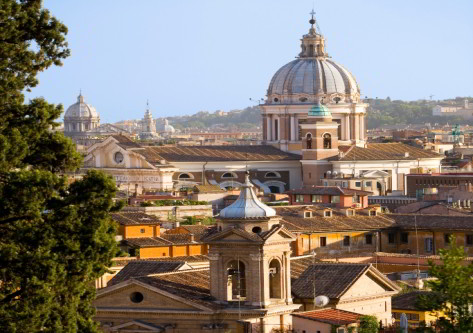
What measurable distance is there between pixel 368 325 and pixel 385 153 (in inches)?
2323

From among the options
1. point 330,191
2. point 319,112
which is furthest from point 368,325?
point 319,112

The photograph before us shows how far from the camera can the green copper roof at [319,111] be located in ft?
300

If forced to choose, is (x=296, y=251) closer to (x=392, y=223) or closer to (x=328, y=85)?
(x=392, y=223)

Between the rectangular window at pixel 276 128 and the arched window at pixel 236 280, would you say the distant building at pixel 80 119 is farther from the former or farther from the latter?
the arched window at pixel 236 280

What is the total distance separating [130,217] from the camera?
173 feet

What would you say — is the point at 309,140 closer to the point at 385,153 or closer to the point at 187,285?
the point at 385,153

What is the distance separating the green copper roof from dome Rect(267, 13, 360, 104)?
299cm

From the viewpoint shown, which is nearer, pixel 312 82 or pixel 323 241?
pixel 323 241

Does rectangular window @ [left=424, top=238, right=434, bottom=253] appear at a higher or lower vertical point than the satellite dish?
lower

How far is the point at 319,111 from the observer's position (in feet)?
301

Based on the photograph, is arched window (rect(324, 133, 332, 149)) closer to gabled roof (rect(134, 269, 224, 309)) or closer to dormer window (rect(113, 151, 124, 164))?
dormer window (rect(113, 151, 124, 164))

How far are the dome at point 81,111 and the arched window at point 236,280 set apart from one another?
151 m

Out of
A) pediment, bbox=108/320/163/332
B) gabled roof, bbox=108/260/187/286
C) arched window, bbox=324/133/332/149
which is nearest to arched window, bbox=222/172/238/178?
arched window, bbox=324/133/332/149

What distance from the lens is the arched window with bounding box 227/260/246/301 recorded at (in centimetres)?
3500
